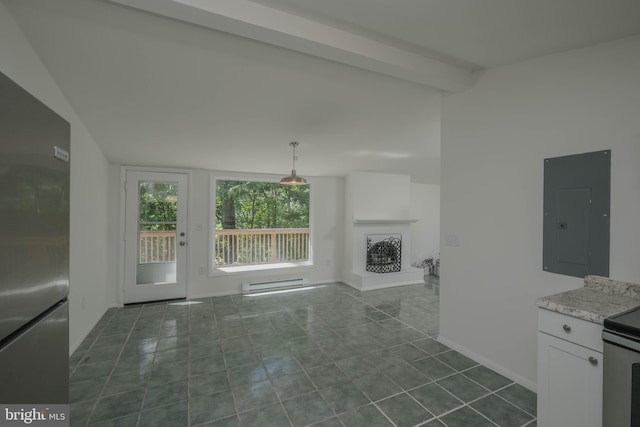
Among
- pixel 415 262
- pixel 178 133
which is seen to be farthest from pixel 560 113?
pixel 415 262

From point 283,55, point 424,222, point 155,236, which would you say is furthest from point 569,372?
point 424,222

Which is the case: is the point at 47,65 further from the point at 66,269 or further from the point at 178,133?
the point at 66,269

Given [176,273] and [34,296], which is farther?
[176,273]

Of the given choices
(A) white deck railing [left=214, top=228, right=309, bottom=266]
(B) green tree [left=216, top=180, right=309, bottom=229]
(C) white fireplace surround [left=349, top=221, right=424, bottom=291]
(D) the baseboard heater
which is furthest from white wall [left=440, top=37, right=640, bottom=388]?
(B) green tree [left=216, top=180, right=309, bottom=229]

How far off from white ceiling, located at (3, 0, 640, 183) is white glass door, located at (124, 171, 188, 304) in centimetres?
131

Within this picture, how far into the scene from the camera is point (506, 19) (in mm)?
1604

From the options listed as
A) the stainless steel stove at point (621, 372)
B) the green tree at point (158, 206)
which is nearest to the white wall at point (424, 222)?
the green tree at point (158, 206)

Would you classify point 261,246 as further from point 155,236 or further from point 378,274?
point 378,274

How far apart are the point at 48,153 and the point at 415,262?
6.58 meters

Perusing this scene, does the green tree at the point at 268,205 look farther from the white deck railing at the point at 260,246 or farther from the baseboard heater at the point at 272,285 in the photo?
the baseboard heater at the point at 272,285

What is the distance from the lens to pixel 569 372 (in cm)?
134

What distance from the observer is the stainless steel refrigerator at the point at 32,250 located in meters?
0.77

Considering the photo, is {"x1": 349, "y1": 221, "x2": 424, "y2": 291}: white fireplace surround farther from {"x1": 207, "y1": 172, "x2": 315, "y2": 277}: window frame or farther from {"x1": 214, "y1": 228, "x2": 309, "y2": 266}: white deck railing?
{"x1": 214, "y1": 228, "x2": 309, "y2": 266}: white deck railing

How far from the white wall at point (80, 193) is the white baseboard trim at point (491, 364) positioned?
366 cm
